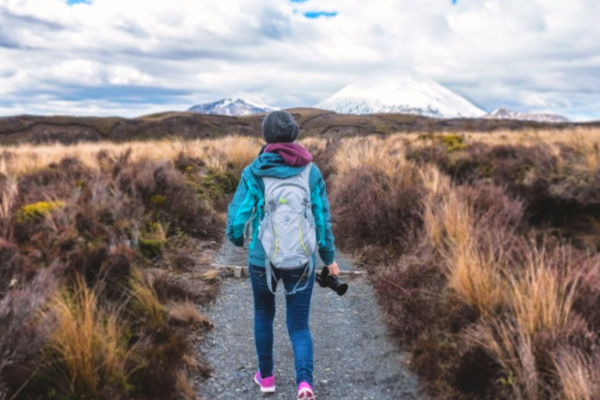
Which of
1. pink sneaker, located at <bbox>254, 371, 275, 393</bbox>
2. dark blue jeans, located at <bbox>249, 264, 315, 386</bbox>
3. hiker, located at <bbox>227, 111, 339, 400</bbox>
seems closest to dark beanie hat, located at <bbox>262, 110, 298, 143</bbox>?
hiker, located at <bbox>227, 111, 339, 400</bbox>

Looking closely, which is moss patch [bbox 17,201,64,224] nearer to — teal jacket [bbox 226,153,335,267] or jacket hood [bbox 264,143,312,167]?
teal jacket [bbox 226,153,335,267]

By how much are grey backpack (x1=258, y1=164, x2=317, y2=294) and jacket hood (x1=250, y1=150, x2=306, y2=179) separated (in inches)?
1.3

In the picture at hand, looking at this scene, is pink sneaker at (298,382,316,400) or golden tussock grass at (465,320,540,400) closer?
golden tussock grass at (465,320,540,400)

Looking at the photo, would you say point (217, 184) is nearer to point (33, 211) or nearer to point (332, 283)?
point (33, 211)

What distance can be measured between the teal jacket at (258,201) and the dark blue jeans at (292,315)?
14 cm

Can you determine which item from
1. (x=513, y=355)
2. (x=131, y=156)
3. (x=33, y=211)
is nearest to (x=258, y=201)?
(x=513, y=355)

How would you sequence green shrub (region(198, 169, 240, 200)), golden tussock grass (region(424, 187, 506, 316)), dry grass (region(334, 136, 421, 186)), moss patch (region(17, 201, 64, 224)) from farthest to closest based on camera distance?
green shrub (region(198, 169, 240, 200)), dry grass (region(334, 136, 421, 186)), moss patch (region(17, 201, 64, 224)), golden tussock grass (region(424, 187, 506, 316))

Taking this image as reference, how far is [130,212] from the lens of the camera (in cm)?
637

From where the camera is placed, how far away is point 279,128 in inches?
124

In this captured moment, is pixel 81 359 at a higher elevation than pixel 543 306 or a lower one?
lower

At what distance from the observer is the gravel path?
3613 mm

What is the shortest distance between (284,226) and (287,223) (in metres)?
0.03

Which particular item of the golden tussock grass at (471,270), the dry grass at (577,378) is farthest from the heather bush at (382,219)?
the dry grass at (577,378)

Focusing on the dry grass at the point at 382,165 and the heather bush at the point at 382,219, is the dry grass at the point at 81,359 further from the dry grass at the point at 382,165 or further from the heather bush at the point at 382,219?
the dry grass at the point at 382,165
